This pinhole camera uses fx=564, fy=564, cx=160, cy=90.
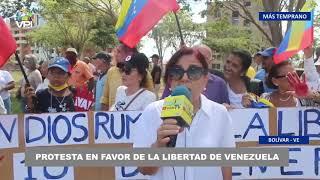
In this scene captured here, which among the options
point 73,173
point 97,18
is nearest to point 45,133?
point 73,173

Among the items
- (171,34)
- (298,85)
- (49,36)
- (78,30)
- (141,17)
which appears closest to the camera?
(298,85)

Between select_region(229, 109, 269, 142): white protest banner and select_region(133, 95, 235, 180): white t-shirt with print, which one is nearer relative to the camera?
select_region(133, 95, 235, 180): white t-shirt with print

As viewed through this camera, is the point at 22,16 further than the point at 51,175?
Yes

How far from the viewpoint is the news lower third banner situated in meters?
2.39

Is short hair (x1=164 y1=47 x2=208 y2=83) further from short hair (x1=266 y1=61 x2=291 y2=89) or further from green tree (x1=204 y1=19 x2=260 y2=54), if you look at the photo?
green tree (x1=204 y1=19 x2=260 y2=54)

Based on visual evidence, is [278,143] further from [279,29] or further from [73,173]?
[279,29]

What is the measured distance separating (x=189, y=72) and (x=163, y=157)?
A: 0.58m

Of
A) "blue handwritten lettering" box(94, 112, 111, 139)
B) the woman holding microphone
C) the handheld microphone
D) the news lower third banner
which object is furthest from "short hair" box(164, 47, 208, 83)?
"blue handwritten lettering" box(94, 112, 111, 139)

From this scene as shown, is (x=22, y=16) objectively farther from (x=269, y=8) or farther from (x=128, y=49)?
(x=128, y=49)

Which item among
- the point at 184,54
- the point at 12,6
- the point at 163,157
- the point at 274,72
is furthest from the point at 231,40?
the point at 163,157

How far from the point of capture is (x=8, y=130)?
4270 millimetres

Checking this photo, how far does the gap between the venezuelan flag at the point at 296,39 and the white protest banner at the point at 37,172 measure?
1922mm

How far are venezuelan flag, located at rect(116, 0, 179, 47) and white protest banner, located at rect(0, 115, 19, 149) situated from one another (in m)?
1.22

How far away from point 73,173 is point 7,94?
12.3ft
